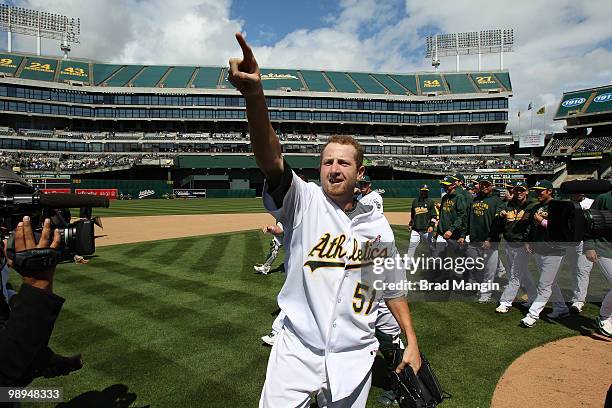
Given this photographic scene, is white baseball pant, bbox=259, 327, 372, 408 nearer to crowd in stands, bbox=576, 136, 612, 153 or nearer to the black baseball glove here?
the black baseball glove

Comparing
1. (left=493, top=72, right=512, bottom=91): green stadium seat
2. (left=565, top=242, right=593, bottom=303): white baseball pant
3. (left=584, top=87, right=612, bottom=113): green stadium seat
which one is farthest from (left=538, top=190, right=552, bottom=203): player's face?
(left=493, top=72, right=512, bottom=91): green stadium seat

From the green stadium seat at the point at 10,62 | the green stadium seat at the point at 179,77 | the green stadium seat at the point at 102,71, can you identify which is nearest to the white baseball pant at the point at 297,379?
the green stadium seat at the point at 179,77

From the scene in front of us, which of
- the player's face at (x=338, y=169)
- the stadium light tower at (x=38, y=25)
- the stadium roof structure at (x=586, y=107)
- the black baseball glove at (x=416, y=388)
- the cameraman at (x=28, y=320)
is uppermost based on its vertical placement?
the stadium light tower at (x=38, y=25)

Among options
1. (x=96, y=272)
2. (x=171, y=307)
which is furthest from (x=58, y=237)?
(x=96, y=272)

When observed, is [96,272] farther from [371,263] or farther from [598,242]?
[598,242]

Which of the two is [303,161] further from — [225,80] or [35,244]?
[35,244]

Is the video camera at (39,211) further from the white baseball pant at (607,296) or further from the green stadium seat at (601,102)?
the green stadium seat at (601,102)

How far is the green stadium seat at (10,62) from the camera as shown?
195 feet

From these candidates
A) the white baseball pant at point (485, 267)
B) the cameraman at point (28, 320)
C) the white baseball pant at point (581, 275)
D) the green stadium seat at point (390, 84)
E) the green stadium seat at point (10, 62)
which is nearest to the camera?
the cameraman at point (28, 320)

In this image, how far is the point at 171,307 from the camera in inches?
276

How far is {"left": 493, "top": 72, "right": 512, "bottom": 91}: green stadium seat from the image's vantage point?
68.7 metres

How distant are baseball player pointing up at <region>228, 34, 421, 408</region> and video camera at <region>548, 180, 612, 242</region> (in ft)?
4.21

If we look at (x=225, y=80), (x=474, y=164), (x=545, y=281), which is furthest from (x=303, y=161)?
(x=545, y=281)

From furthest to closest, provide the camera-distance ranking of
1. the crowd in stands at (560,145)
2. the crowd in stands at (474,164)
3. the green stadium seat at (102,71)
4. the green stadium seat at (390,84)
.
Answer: the green stadium seat at (390,84) → the green stadium seat at (102,71) → the crowd in stands at (474,164) → the crowd in stands at (560,145)
